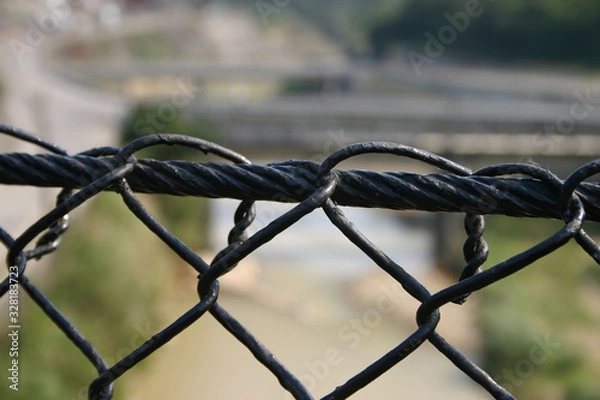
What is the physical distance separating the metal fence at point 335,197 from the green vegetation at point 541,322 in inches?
249

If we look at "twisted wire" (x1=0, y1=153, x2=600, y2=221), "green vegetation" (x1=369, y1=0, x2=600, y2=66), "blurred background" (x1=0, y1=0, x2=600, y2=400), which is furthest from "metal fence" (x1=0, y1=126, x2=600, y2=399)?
"green vegetation" (x1=369, y1=0, x2=600, y2=66)

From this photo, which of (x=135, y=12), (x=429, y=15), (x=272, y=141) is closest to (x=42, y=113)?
(x=272, y=141)

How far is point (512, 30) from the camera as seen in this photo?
20.7 metres

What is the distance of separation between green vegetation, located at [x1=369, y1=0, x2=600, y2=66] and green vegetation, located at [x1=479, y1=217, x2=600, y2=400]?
10900 millimetres

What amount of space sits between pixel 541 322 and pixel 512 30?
14209 mm

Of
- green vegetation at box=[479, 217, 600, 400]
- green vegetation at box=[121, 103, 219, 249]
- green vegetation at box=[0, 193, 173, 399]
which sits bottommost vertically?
green vegetation at box=[479, 217, 600, 400]

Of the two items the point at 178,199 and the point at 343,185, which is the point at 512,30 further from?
the point at 343,185

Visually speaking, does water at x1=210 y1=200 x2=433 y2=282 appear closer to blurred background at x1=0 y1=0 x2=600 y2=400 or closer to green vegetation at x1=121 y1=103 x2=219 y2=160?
blurred background at x1=0 y1=0 x2=600 y2=400

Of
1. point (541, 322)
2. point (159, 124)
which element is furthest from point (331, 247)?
point (541, 322)

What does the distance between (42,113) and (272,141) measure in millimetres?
4303

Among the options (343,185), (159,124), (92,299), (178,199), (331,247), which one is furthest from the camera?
(331,247)

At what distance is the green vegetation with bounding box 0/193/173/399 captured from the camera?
4598 millimetres

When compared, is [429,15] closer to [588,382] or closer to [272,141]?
Answer: [272,141]

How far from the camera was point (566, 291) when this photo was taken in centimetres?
948
